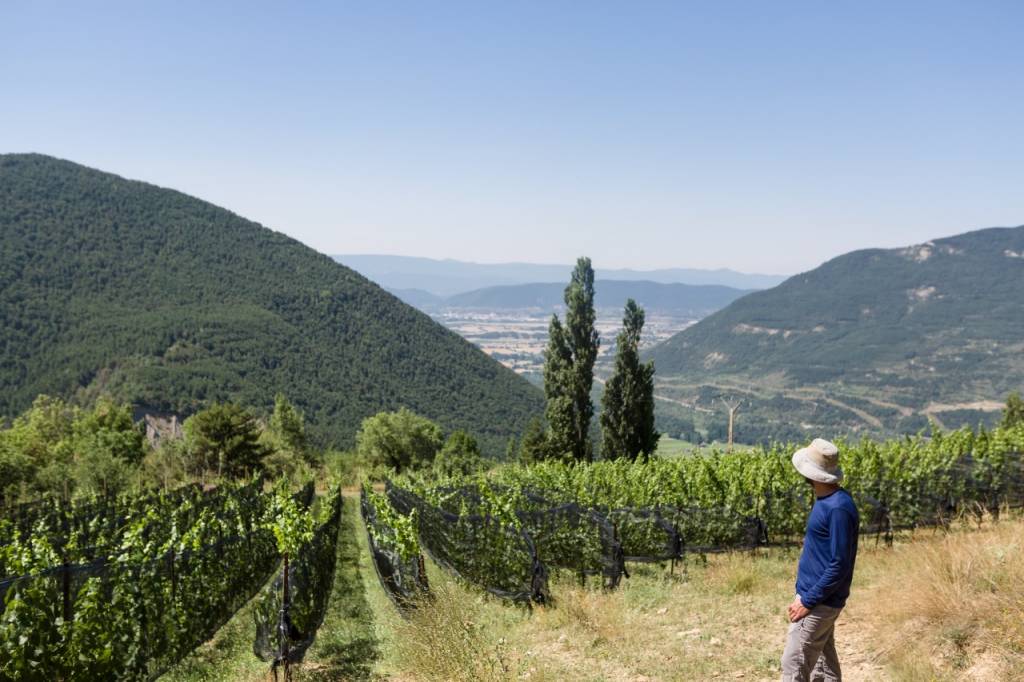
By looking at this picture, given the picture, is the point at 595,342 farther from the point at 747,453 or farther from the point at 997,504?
the point at 997,504

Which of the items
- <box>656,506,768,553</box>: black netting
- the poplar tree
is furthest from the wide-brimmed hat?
the poplar tree

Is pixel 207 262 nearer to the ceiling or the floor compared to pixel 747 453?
nearer to the ceiling

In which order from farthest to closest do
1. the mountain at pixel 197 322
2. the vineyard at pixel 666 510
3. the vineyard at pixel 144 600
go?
the mountain at pixel 197 322 → the vineyard at pixel 666 510 → the vineyard at pixel 144 600

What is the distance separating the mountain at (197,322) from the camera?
9462 cm

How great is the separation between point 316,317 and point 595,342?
114 metres

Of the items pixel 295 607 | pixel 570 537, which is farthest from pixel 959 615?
pixel 295 607

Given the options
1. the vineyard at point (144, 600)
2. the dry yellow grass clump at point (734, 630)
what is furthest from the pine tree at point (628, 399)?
the dry yellow grass clump at point (734, 630)

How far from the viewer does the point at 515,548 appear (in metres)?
10.0

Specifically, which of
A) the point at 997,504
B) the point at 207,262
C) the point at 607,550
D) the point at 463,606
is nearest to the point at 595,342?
the point at 997,504

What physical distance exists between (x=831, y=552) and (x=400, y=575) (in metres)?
7.47

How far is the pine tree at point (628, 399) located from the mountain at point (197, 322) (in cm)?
6925

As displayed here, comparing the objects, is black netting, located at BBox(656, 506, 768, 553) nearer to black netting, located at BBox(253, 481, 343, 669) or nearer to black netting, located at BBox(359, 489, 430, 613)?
black netting, located at BBox(359, 489, 430, 613)

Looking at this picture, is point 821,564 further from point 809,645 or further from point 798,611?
point 809,645

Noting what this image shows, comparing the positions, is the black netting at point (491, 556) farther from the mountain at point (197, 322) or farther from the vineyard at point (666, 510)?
the mountain at point (197, 322)
